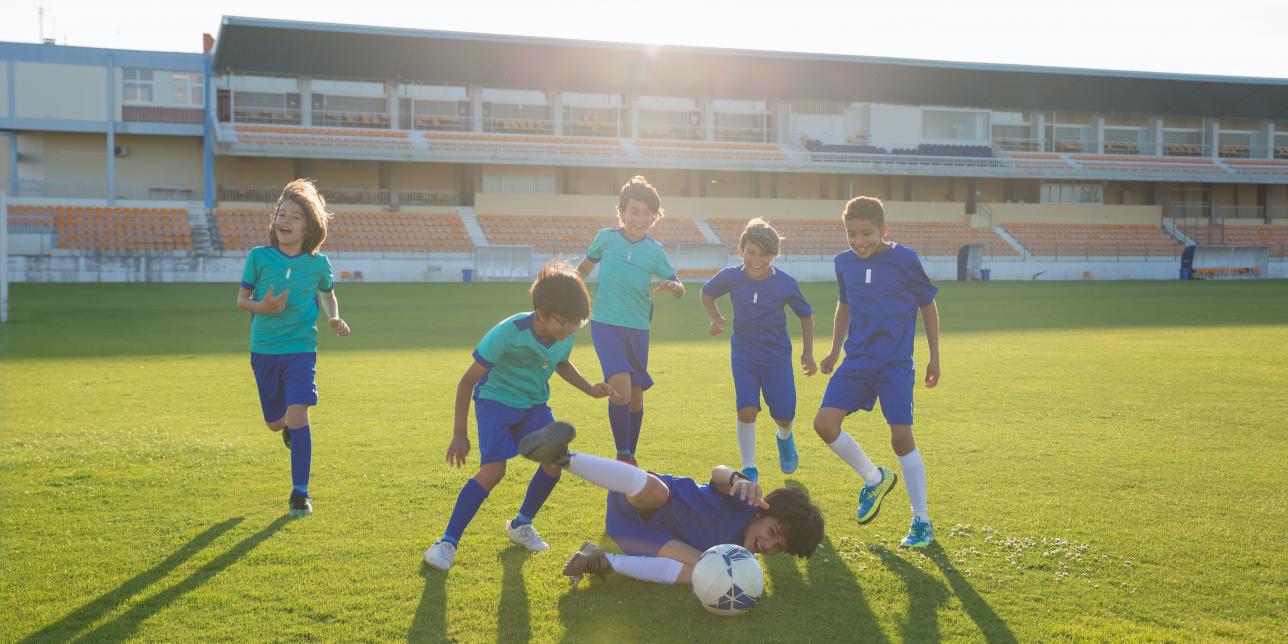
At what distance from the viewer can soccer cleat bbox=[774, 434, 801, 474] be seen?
6312 millimetres

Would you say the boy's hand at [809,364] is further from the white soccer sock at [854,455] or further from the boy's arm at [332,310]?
the boy's arm at [332,310]

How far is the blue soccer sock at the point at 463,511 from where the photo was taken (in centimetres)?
451

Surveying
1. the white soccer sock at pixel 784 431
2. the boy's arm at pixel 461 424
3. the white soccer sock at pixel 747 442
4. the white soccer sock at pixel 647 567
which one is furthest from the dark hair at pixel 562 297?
the white soccer sock at pixel 784 431

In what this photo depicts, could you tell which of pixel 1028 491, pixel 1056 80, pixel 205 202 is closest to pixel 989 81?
pixel 1056 80

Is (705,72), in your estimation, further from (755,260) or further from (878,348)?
(878,348)

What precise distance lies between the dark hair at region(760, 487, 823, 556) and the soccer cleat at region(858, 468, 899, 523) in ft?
3.32

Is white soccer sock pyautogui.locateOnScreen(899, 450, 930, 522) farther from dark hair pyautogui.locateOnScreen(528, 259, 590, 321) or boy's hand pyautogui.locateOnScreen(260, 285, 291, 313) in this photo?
boy's hand pyautogui.locateOnScreen(260, 285, 291, 313)

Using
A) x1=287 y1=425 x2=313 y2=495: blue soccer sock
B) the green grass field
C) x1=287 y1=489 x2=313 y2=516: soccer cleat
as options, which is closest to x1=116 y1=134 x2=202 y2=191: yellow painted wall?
the green grass field

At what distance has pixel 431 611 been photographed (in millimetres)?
3910

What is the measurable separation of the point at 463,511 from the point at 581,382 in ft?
2.65

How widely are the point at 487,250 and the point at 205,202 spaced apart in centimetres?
1265

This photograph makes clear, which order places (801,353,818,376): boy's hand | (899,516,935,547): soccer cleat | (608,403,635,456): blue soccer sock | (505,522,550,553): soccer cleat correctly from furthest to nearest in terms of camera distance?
(608,403,635,456): blue soccer sock → (801,353,818,376): boy's hand → (899,516,935,547): soccer cleat → (505,522,550,553): soccer cleat

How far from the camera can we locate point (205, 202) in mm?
39656

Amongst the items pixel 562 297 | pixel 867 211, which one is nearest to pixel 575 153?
pixel 867 211
